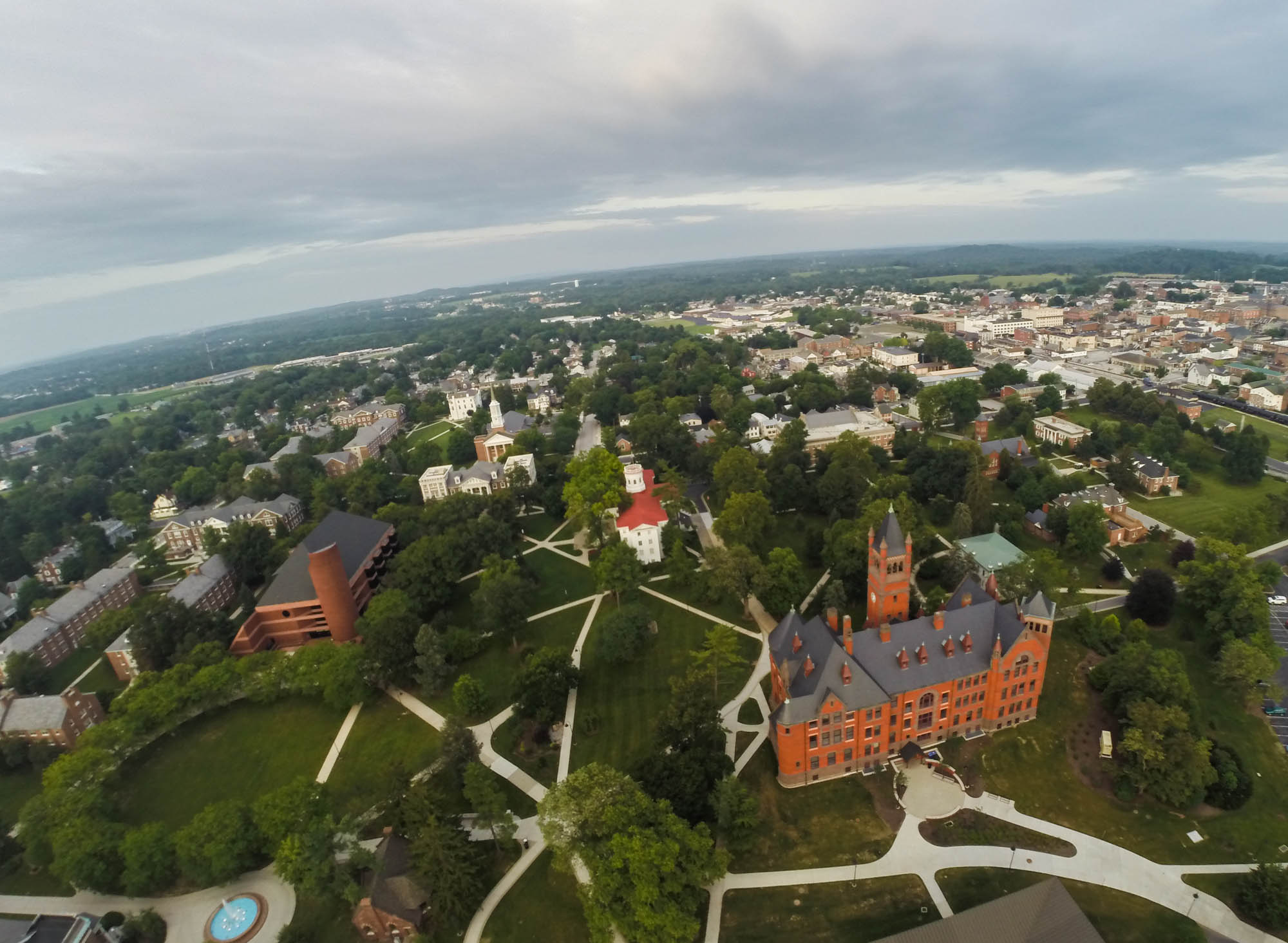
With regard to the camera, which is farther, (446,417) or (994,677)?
(446,417)

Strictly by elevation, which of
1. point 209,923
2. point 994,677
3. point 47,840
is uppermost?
point 994,677

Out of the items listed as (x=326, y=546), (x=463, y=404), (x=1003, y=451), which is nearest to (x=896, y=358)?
(x=1003, y=451)

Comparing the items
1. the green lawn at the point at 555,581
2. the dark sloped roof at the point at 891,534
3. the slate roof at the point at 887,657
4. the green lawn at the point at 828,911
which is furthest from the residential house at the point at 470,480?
the green lawn at the point at 828,911

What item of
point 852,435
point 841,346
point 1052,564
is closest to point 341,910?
→ point 1052,564

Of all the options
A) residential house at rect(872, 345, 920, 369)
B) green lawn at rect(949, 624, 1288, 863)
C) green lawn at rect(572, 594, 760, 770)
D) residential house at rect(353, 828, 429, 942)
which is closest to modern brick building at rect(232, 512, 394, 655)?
green lawn at rect(572, 594, 760, 770)

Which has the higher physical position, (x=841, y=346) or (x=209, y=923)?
(x=841, y=346)

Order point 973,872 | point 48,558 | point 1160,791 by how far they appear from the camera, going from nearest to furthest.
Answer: point 973,872 < point 1160,791 < point 48,558

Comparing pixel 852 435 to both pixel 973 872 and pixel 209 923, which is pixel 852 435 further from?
pixel 209 923

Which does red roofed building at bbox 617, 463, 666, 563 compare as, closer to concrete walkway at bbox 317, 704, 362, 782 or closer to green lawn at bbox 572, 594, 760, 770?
green lawn at bbox 572, 594, 760, 770
